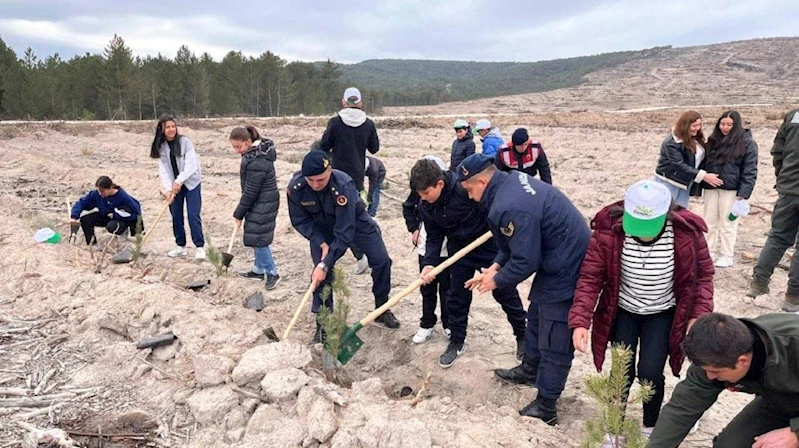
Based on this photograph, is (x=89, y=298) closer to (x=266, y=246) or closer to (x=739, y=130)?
(x=266, y=246)

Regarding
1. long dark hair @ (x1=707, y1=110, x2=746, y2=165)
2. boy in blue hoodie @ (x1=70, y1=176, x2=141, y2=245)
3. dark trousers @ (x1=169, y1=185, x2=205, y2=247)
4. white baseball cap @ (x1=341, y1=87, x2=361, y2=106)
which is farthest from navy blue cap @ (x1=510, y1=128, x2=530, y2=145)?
boy in blue hoodie @ (x1=70, y1=176, x2=141, y2=245)

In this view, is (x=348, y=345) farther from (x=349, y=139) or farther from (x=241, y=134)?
(x=349, y=139)

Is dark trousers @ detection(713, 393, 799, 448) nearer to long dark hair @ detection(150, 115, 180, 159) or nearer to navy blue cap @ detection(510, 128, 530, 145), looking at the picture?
navy blue cap @ detection(510, 128, 530, 145)

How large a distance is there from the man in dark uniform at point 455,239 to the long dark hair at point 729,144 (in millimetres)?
2757

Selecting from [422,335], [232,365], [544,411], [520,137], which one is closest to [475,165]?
[544,411]

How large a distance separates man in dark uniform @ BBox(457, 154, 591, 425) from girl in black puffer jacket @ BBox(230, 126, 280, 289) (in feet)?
8.37

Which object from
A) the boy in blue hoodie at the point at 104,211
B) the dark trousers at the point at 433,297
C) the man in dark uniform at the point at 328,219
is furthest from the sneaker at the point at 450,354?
the boy in blue hoodie at the point at 104,211

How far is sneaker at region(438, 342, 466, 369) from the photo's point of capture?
386cm

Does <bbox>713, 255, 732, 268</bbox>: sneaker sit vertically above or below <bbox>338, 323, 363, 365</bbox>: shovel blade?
above

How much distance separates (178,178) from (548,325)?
4.06 metres

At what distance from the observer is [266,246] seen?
533 centimetres

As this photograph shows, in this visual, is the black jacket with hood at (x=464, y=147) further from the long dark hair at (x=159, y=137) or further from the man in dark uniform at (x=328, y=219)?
the long dark hair at (x=159, y=137)

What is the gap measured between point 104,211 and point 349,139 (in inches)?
119

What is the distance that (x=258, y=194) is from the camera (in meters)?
5.08
